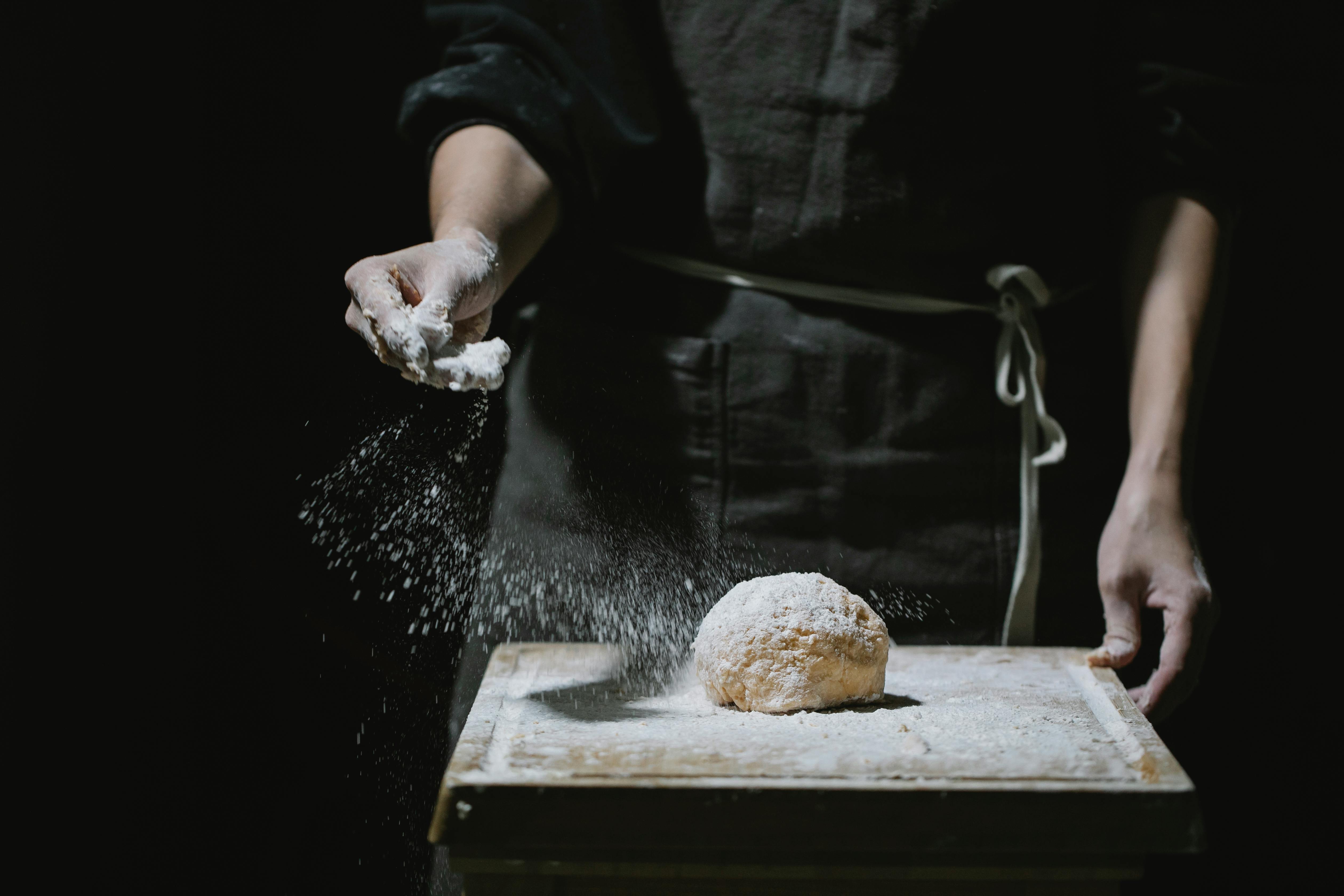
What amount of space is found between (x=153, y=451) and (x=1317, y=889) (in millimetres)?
1632

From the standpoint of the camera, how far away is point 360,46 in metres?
1.43

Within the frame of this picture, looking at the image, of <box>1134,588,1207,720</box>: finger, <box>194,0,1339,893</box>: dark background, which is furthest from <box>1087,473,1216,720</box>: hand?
<box>194,0,1339,893</box>: dark background

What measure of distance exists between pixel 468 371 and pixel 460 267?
0.13m

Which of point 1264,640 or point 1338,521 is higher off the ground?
point 1338,521

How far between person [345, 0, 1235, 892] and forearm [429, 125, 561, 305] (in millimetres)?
11

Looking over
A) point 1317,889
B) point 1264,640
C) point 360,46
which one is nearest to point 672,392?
point 360,46

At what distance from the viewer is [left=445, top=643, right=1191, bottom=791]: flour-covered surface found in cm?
67

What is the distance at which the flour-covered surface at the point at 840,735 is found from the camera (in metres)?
0.67

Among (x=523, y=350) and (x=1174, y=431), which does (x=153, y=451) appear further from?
(x=1174, y=431)

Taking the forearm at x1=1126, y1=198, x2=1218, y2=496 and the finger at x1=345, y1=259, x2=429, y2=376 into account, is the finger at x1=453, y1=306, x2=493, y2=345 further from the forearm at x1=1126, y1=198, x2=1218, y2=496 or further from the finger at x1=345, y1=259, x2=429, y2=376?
the forearm at x1=1126, y1=198, x2=1218, y2=496

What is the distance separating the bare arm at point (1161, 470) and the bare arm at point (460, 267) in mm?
627

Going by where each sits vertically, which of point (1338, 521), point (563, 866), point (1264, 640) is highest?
point (563, 866)

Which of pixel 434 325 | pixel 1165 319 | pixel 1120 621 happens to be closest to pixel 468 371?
pixel 434 325

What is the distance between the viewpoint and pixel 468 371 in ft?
2.36
